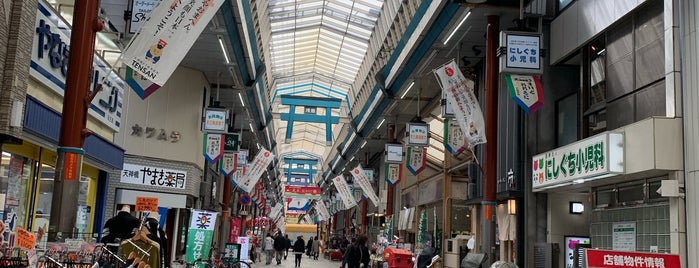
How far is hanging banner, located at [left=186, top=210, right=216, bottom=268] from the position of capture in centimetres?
1475

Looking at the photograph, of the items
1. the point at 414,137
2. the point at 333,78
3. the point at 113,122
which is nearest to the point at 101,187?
the point at 113,122

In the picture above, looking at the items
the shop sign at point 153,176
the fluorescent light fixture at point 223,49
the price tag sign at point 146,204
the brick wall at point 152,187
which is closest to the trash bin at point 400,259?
the brick wall at point 152,187

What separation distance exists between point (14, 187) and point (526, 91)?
28.4 feet

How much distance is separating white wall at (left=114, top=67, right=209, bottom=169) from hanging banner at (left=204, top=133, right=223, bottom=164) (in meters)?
0.71

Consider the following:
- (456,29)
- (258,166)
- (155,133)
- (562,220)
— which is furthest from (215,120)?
(562,220)

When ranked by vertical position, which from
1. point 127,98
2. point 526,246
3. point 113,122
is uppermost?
point 127,98

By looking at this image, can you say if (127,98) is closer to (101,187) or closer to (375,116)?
(101,187)

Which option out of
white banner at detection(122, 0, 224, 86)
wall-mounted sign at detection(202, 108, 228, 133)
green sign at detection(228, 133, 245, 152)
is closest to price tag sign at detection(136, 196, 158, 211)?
white banner at detection(122, 0, 224, 86)

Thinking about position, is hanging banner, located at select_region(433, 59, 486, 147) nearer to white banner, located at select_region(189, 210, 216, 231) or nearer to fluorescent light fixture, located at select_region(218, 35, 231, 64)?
fluorescent light fixture, located at select_region(218, 35, 231, 64)

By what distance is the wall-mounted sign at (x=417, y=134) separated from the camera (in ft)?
68.5

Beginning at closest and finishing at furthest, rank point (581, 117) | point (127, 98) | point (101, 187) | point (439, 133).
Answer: point (581, 117), point (101, 187), point (127, 98), point (439, 133)

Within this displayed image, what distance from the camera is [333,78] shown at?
3722 cm

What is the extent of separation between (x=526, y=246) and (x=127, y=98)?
443 inches

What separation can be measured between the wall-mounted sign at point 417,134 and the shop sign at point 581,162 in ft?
24.3
